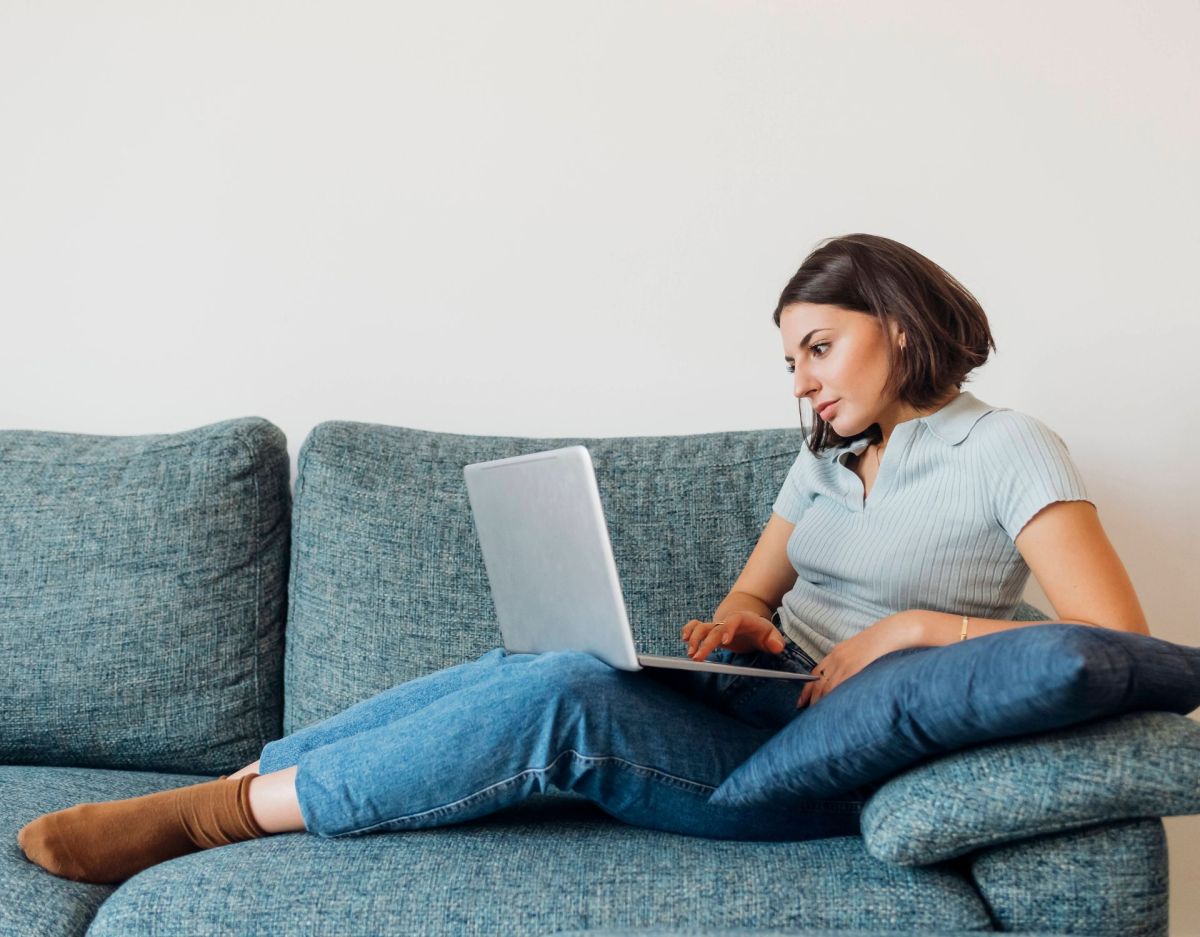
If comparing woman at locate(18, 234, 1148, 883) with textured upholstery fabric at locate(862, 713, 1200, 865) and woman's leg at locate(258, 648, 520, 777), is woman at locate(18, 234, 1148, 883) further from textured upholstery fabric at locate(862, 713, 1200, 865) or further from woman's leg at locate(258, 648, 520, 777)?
textured upholstery fabric at locate(862, 713, 1200, 865)

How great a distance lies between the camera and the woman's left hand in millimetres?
1297

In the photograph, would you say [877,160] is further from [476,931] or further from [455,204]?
[476,931]

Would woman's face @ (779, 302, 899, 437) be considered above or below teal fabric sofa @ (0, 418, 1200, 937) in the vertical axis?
above

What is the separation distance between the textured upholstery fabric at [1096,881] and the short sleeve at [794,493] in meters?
0.67

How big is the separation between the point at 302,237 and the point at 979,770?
160cm

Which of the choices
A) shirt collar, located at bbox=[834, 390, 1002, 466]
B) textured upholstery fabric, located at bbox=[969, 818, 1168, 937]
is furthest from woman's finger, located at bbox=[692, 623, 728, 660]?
textured upholstery fabric, located at bbox=[969, 818, 1168, 937]

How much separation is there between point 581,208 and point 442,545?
71 centimetres

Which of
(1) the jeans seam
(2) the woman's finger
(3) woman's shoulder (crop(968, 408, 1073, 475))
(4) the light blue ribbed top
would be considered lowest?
(1) the jeans seam

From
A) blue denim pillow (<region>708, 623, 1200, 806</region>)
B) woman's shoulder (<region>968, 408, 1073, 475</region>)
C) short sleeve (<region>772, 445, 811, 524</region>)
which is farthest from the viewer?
short sleeve (<region>772, 445, 811, 524</region>)

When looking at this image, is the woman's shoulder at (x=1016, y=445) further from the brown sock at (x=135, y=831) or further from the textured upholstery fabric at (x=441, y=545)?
the brown sock at (x=135, y=831)

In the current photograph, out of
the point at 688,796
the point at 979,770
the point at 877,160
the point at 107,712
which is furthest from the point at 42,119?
the point at 979,770

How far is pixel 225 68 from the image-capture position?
2150 mm

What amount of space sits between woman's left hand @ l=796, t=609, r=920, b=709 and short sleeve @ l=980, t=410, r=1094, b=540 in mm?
174

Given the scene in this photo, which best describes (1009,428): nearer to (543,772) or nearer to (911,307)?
(911,307)
